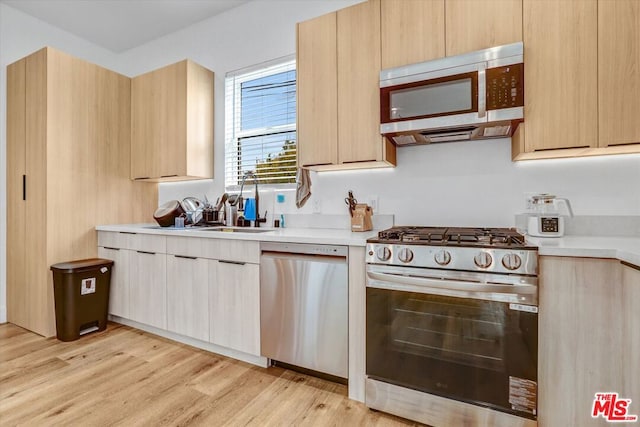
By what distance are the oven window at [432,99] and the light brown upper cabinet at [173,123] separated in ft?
6.46

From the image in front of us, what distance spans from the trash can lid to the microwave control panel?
10.8 feet

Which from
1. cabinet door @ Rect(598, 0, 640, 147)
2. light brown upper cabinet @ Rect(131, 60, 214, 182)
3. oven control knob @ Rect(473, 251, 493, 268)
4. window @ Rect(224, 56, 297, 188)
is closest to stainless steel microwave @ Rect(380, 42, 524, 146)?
cabinet door @ Rect(598, 0, 640, 147)

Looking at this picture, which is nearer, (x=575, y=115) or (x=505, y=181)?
(x=575, y=115)

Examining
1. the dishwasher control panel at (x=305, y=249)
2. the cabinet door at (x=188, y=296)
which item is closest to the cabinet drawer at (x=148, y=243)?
the cabinet door at (x=188, y=296)

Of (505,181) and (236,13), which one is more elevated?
(236,13)

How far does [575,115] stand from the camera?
1698 millimetres

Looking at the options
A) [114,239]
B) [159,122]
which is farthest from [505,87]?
[114,239]

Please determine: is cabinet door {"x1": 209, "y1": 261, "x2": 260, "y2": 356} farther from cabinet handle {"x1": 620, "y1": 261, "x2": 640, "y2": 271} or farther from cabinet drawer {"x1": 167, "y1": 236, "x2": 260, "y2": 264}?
cabinet handle {"x1": 620, "y1": 261, "x2": 640, "y2": 271}

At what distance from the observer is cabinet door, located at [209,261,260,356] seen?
86.0 inches

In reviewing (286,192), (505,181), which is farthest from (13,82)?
(505,181)

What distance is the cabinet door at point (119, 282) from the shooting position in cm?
291

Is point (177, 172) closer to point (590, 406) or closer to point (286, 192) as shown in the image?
point (286, 192)

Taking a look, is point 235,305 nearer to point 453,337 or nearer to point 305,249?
point 305,249

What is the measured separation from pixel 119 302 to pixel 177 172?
4.33 feet
